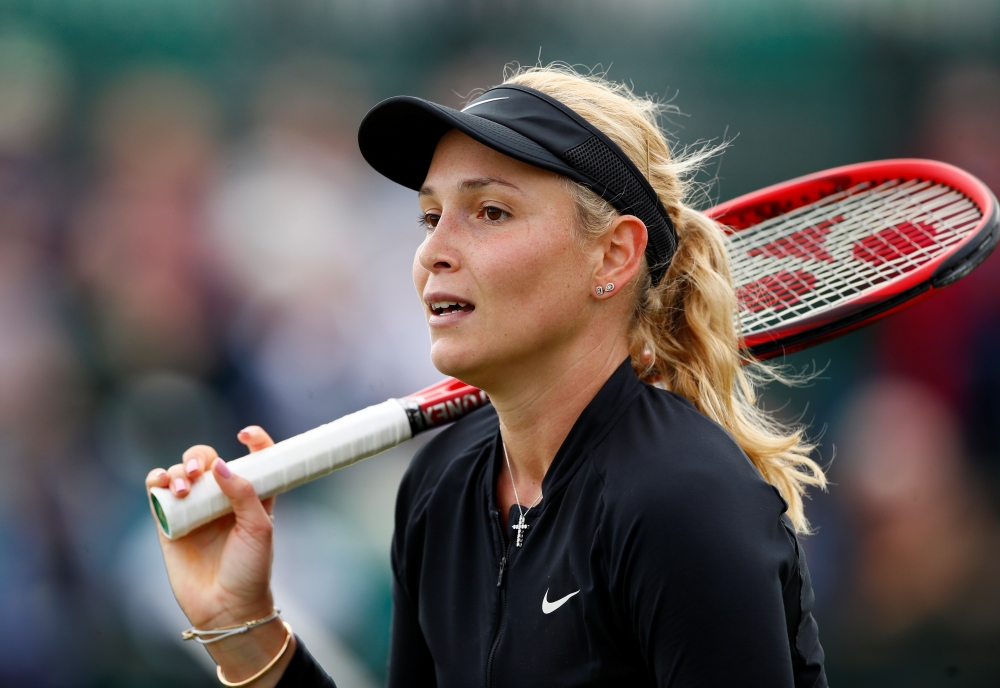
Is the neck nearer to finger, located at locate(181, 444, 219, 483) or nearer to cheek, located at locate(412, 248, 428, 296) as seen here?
cheek, located at locate(412, 248, 428, 296)

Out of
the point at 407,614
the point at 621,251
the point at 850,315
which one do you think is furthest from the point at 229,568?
the point at 850,315

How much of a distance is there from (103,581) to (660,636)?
2.63m

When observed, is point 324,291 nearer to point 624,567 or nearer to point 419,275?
point 419,275

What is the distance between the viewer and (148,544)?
3.30m

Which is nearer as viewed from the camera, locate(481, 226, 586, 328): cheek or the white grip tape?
locate(481, 226, 586, 328): cheek

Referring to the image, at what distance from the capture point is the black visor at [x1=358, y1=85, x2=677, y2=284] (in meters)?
1.50

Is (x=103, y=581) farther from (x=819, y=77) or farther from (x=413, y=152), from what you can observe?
(x=819, y=77)

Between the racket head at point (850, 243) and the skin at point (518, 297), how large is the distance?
52cm

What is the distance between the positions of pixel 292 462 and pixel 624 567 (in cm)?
75

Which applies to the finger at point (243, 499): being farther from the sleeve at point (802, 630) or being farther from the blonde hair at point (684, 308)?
the sleeve at point (802, 630)

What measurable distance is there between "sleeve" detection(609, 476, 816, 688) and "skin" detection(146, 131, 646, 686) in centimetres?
34

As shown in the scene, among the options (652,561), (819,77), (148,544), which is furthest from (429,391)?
(819,77)

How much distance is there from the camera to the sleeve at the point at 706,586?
3.97 feet

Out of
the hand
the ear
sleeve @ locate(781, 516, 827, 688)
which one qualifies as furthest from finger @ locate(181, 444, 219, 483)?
sleeve @ locate(781, 516, 827, 688)
